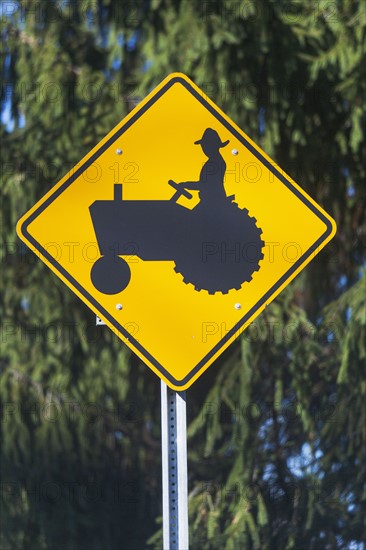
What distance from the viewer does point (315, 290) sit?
256 inches

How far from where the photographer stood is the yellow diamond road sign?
3.10 meters

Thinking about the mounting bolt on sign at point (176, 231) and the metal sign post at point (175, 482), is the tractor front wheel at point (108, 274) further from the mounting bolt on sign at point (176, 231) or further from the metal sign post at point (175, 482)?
the metal sign post at point (175, 482)

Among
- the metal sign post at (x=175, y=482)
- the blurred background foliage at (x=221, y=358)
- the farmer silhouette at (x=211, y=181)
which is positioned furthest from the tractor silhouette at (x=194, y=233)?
the blurred background foliage at (x=221, y=358)

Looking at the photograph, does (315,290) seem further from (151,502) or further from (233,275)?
(233,275)

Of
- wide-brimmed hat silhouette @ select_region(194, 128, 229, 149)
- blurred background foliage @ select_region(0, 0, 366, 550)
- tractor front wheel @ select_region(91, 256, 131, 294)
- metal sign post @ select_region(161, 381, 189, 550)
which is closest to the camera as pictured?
metal sign post @ select_region(161, 381, 189, 550)

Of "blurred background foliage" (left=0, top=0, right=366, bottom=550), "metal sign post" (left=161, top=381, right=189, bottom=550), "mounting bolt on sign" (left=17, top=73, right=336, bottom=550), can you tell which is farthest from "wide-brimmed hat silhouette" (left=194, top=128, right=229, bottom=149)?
"blurred background foliage" (left=0, top=0, right=366, bottom=550)

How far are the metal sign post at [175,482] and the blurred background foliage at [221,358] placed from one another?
279 cm

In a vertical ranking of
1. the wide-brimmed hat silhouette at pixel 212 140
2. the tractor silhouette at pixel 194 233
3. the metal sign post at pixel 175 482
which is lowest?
the metal sign post at pixel 175 482

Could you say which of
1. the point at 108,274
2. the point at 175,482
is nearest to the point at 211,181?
the point at 108,274

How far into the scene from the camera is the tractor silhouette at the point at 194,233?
314 centimetres

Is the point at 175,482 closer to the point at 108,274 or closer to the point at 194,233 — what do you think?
the point at 108,274

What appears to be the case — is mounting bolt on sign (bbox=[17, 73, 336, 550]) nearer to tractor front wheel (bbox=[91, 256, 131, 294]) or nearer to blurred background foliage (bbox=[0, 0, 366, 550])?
tractor front wheel (bbox=[91, 256, 131, 294])

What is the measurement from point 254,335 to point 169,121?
2.93 metres

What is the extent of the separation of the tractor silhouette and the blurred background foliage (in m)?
2.60
